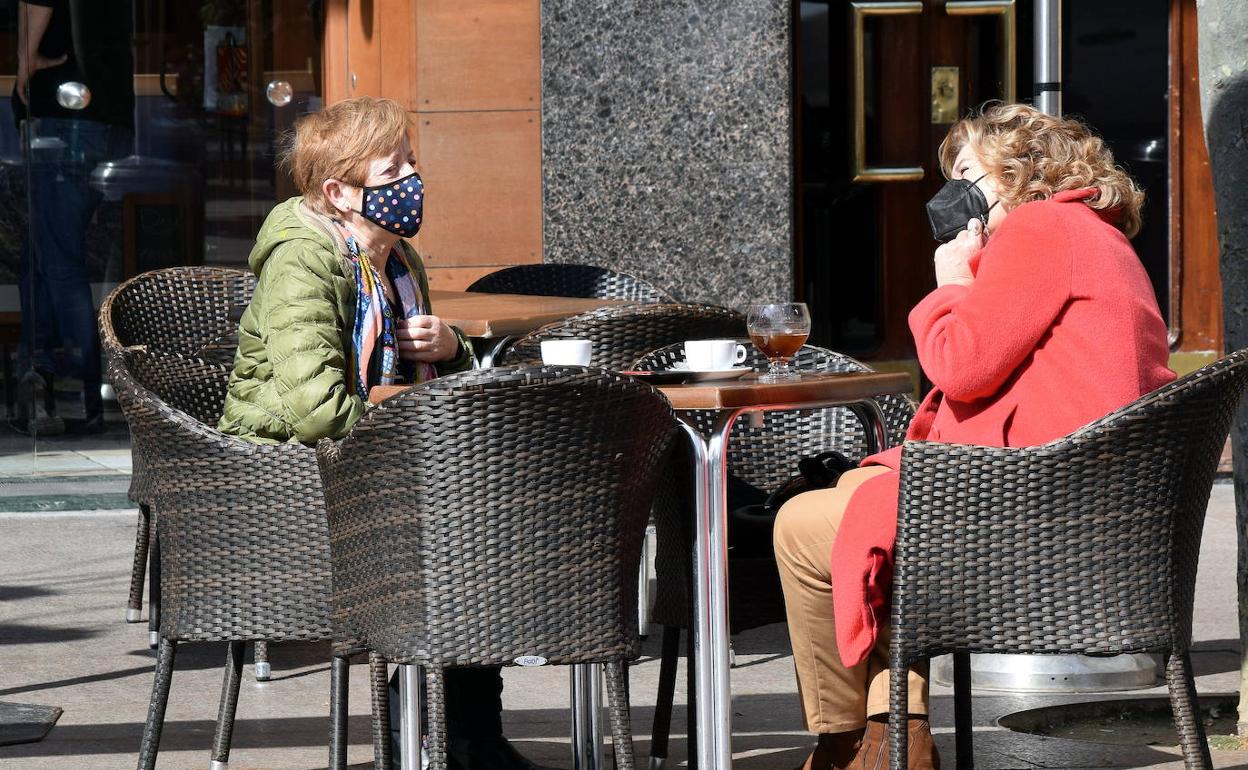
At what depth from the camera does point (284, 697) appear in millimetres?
4867

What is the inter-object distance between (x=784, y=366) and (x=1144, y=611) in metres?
1.00

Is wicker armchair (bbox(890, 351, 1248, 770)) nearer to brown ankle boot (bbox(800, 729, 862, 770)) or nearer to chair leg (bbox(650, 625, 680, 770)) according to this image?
brown ankle boot (bbox(800, 729, 862, 770))

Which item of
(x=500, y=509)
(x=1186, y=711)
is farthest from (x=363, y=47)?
(x=1186, y=711)

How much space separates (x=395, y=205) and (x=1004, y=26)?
14.5 feet

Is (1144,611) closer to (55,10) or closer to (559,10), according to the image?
(559,10)

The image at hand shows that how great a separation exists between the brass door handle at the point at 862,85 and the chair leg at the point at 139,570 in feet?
11.7

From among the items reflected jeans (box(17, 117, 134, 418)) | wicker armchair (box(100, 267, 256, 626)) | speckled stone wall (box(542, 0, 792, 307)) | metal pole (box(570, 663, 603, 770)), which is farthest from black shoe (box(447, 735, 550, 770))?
reflected jeans (box(17, 117, 134, 418))

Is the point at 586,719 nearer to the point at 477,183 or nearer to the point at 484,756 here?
the point at 484,756

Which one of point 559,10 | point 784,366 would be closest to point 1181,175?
point 559,10

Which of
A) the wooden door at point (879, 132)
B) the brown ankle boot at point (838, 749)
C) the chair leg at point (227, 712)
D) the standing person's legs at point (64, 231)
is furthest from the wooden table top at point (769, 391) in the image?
the standing person's legs at point (64, 231)

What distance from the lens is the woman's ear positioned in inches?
165

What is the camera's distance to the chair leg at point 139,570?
559 cm

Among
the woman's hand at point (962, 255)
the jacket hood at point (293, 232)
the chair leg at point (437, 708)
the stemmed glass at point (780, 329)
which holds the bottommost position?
the chair leg at point (437, 708)

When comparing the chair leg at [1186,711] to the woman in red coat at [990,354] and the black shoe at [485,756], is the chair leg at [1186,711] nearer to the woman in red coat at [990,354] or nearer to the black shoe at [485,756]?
the woman in red coat at [990,354]
